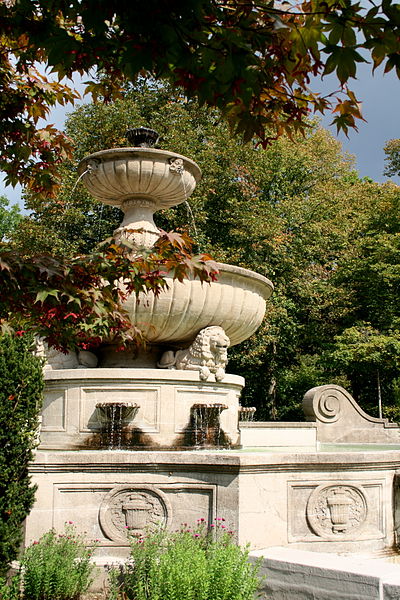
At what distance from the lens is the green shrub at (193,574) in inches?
166

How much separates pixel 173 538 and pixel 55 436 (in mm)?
3339

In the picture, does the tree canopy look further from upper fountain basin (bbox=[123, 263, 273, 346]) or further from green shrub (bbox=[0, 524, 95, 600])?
upper fountain basin (bbox=[123, 263, 273, 346])

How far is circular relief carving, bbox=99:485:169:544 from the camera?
5.89 metres

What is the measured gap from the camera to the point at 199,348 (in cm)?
866

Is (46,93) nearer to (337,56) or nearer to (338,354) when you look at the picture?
(337,56)

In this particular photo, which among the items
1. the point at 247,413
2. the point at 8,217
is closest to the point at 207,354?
the point at 247,413

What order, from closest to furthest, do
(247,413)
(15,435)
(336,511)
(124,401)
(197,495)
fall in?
(15,435) → (197,495) → (336,511) → (124,401) → (247,413)

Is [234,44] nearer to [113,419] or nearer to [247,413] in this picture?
[113,419]

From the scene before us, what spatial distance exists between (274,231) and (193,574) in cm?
1826

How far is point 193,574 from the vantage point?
427cm

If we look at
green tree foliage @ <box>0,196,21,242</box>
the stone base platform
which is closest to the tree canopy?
the stone base platform

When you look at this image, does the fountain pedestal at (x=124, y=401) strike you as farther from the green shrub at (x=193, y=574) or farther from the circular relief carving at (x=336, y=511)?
the green shrub at (x=193, y=574)

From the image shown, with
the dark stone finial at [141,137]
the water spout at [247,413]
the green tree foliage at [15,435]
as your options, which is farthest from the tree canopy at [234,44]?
the water spout at [247,413]

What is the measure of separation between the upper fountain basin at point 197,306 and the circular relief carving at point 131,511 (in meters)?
2.53
